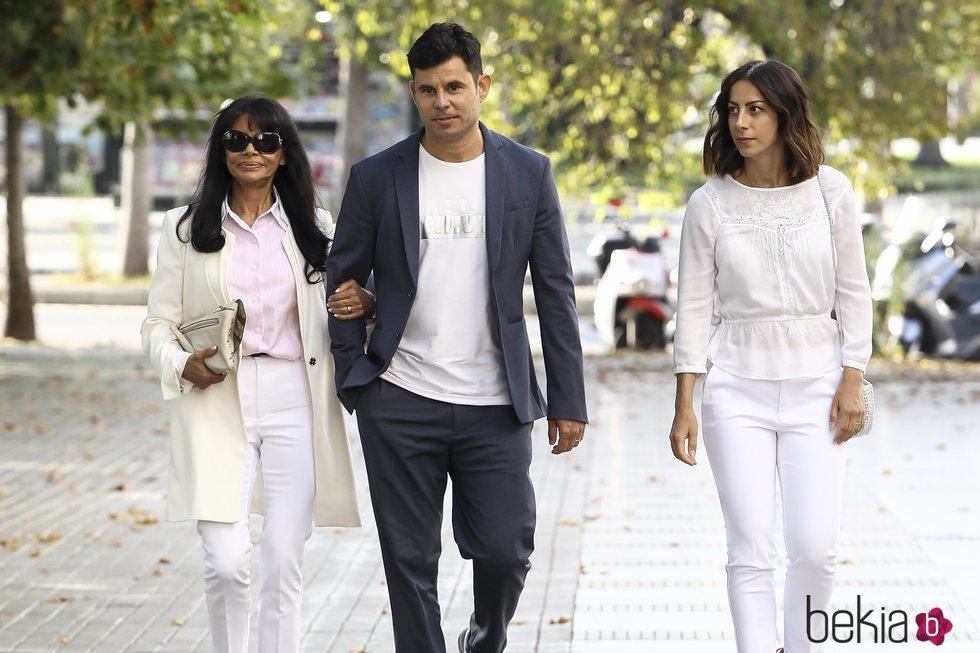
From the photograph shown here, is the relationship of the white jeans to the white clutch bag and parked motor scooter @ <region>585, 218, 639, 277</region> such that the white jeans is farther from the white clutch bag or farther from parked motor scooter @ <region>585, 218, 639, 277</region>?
parked motor scooter @ <region>585, 218, 639, 277</region>

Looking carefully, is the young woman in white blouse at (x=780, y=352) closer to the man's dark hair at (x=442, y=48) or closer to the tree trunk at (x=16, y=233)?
the man's dark hair at (x=442, y=48)

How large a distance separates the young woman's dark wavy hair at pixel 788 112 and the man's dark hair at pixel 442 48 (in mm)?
741

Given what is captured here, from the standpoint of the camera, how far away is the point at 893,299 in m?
17.1

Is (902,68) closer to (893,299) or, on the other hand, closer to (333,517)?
(893,299)

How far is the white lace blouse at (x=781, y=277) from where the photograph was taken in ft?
14.3

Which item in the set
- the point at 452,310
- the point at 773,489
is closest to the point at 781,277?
the point at 773,489

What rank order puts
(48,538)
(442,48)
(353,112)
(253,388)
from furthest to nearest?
(353,112), (48,538), (253,388), (442,48)

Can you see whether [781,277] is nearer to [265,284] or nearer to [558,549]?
[265,284]

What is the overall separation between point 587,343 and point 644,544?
11361 millimetres

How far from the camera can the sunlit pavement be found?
595 cm

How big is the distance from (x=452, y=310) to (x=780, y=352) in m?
0.93

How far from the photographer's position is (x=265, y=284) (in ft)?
15.2

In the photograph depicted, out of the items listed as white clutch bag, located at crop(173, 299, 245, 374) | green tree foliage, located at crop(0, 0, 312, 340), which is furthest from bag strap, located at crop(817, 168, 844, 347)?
green tree foliage, located at crop(0, 0, 312, 340)

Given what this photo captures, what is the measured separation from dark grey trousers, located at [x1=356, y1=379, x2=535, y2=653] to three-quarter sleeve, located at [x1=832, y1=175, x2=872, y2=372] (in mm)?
961
